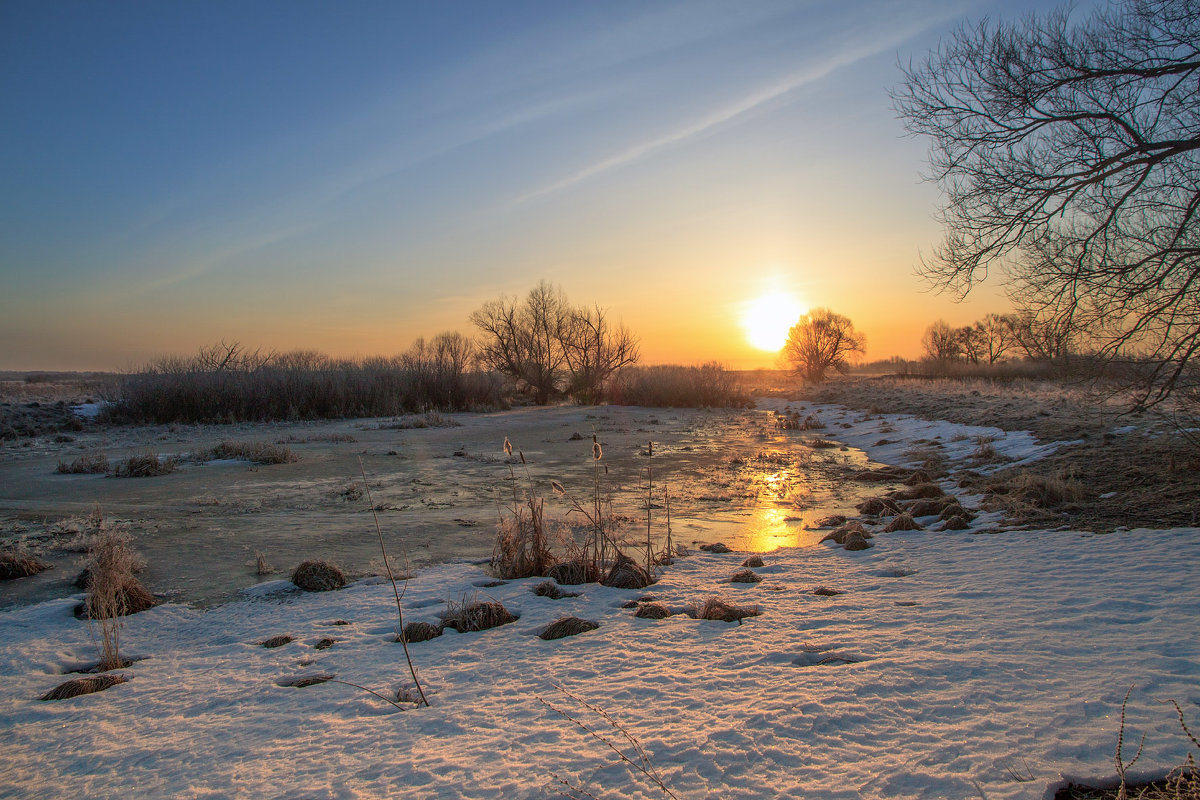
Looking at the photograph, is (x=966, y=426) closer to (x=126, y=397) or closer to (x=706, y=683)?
(x=706, y=683)

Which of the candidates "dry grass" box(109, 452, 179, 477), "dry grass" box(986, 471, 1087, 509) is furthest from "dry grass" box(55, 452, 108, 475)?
"dry grass" box(986, 471, 1087, 509)

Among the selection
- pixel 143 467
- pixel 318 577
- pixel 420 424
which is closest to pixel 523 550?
pixel 318 577

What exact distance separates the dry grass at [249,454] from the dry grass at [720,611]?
34.4 ft

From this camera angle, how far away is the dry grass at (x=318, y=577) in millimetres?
5129

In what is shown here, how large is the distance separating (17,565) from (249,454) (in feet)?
24.5

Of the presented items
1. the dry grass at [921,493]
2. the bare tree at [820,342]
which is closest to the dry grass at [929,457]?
the dry grass at [921,493]

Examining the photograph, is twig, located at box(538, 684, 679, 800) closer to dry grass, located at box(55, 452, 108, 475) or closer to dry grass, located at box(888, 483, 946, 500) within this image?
dry grass, located at box(888, 483, 946, 500)

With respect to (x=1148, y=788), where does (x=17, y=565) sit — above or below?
above

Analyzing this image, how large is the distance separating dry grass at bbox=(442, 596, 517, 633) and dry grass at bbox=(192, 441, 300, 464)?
31.0 feet

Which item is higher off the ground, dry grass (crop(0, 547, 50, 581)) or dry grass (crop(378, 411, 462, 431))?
dry grass (crop(378, 411, 462, 431))

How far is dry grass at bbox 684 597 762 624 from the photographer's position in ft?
13.6

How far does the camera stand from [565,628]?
4.02 meters

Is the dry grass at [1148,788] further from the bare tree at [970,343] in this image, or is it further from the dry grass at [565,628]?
the bare tree at [970,343]

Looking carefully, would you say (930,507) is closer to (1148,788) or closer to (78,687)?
(1148,788)
